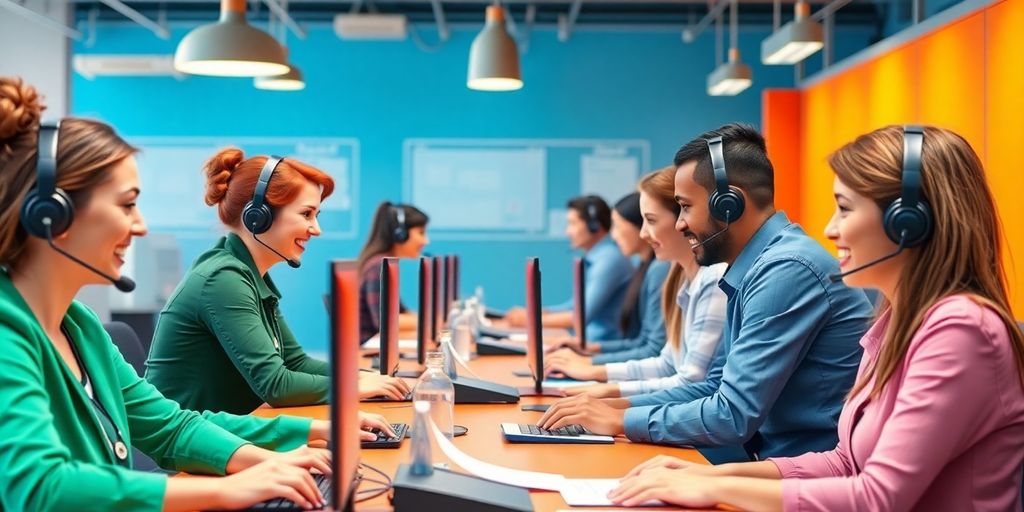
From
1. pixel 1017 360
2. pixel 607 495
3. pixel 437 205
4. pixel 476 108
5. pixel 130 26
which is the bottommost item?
pixel 607 495

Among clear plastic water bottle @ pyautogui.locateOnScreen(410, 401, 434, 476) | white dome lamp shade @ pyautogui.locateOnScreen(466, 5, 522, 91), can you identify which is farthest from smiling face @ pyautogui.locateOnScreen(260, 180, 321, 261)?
white dome lamp shade @ pyautogui.locateOnScreen(466, 5, 522, 91)

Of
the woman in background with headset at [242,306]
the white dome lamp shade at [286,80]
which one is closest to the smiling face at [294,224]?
the woman in background with headset at [242,306]

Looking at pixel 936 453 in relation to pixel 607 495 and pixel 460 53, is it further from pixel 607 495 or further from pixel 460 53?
pixel 460 53

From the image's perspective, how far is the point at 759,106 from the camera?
8.11 metres

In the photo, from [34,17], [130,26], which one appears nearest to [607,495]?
[34,17]

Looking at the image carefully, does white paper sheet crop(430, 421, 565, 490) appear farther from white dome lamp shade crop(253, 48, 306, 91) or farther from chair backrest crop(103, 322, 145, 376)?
white dome lamp shade crop(253, 48, 306, 91)

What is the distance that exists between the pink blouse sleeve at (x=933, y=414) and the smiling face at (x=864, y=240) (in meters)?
0.19

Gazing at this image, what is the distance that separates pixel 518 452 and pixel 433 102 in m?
6.32

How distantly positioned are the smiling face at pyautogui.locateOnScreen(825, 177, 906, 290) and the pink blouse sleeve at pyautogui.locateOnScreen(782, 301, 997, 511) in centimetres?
19

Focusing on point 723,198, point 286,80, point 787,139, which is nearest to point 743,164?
point 723,198

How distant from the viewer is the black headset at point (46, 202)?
139 centimetres

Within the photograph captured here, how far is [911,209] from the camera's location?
5.05ft

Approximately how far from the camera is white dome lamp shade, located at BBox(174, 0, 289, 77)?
3.13 metres

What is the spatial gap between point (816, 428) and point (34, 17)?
218 inches
